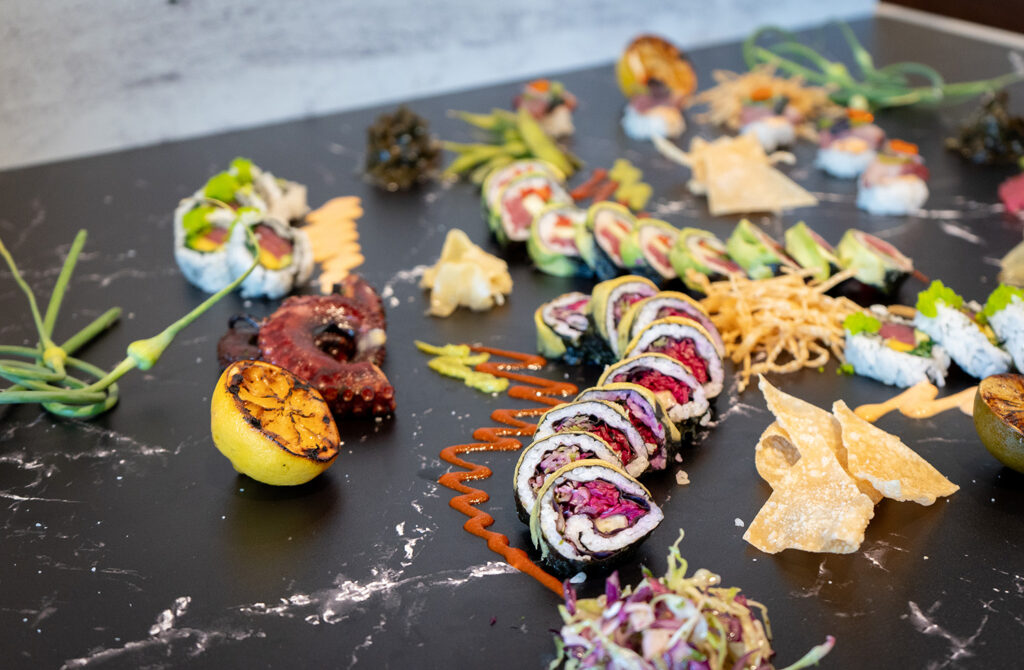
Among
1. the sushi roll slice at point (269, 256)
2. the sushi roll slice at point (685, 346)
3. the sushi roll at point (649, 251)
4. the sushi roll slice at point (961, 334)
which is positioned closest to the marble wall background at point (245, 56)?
the sushi roll slice at point (269, 256)

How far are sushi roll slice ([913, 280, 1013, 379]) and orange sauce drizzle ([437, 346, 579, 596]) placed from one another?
1149mm

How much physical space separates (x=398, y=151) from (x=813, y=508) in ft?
9.56

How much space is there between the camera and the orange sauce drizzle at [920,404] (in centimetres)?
304

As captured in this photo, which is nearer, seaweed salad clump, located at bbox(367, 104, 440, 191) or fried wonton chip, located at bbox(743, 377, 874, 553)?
fried wonton chip, located at bbox(743, 377, 874, 553)

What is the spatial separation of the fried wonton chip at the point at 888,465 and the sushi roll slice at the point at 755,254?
3.39 ft

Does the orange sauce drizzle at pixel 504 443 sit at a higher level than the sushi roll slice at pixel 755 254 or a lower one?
lower

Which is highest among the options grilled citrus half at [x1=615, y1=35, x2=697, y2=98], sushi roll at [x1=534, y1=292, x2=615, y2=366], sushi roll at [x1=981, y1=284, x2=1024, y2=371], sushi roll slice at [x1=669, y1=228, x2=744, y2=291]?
sushi roll at [x1=981, y1=284, x2=1024, y2=371]

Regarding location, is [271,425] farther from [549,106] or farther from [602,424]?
[549,106]

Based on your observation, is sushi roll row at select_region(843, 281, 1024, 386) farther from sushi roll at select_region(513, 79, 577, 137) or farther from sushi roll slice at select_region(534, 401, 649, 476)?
sushi roll at select_region(513, 79, 577, 137)

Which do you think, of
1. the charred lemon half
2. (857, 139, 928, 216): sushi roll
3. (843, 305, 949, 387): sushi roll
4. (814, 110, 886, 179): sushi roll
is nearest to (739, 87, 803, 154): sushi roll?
(814, 110, 886, 179): sushi roll

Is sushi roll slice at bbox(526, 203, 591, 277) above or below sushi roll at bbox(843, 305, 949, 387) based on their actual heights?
below

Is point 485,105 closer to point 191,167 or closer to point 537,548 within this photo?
point 191,167

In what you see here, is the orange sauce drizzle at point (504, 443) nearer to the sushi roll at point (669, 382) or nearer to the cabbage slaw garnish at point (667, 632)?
the sushi roll at point (669, 382)

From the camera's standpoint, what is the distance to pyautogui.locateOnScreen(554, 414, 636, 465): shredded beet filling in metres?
2.60
